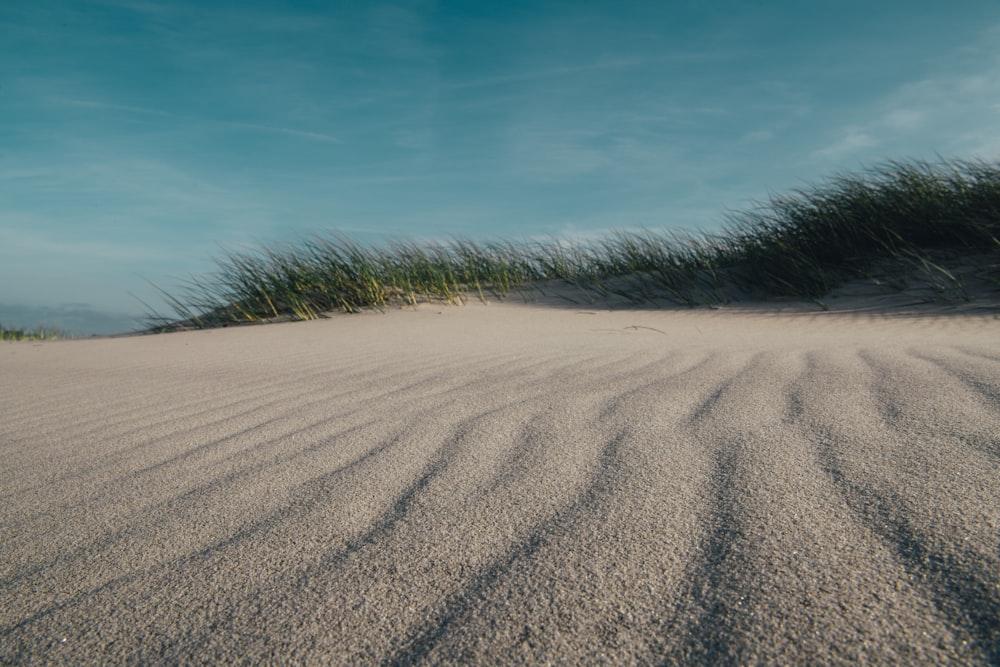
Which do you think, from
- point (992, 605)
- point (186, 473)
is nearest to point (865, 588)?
point (992, 605)

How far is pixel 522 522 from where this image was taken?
1222mm

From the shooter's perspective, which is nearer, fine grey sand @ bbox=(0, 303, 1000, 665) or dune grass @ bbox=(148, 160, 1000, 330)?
fine grey sand @ bbox=(0, 303, 1000, 665)

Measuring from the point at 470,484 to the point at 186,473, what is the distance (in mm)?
740

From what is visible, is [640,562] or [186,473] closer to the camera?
[640,562]

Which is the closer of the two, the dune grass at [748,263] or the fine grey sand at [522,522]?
the fine grey sand at [522,522]

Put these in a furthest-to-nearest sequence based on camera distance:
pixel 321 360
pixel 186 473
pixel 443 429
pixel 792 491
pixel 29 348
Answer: pixel 29 348
pixel 321 360
pixel 443 429
pixel 186 473
pixel 792 491

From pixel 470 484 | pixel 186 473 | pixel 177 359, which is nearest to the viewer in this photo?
pixel 470 484

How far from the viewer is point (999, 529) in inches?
42.8

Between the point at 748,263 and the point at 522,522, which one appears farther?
the point at 748,263

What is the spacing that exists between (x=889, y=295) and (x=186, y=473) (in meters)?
6.39

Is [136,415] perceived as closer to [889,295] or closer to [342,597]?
[342,597]

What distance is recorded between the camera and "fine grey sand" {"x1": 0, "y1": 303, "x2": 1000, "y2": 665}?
0.90 metres

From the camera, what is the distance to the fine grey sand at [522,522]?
2.96 feet

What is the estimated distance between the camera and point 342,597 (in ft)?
3.31
